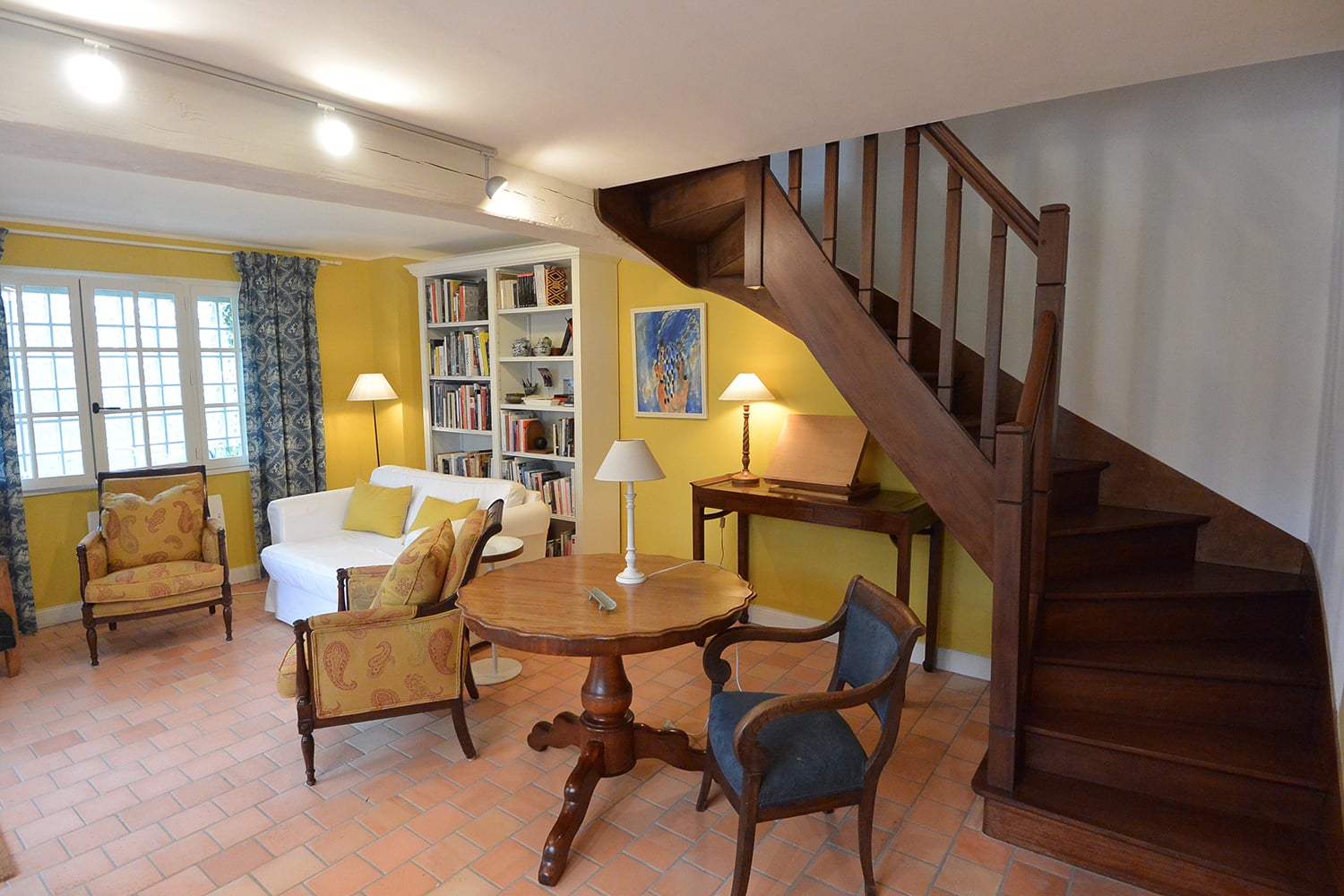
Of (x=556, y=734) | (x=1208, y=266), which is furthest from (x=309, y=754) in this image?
(x=1208, y=266)

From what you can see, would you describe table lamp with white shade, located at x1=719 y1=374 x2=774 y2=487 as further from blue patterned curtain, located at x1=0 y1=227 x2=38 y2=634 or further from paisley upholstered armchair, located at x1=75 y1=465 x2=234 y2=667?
blue patterned curtain, located at x1=0 y1=227 x2=38 y2=634

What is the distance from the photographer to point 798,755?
78.1 inches

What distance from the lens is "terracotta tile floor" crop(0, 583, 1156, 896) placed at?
83.5 inches

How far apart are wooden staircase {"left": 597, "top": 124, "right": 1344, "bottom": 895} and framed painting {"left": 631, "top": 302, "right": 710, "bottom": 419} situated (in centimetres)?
109

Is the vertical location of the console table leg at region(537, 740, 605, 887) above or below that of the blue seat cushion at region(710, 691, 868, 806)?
below

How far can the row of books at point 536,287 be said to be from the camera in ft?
14.9

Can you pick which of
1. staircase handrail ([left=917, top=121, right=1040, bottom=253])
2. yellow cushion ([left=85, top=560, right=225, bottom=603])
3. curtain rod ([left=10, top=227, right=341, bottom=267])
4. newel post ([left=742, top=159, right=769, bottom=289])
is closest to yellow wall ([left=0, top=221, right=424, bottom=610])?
curtain rod ([left=10, top=227, right=341, bottom=267])

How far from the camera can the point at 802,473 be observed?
358 centimetres

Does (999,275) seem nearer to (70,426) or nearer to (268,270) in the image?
(268,270)

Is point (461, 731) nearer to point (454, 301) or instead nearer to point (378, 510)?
point (378, 510)

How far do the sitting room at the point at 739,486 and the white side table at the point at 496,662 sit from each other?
0.03 metres

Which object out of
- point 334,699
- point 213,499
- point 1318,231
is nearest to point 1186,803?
point 1318,231

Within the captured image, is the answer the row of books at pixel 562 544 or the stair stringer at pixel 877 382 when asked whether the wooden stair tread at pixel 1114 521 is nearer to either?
the stair stringer at pixel 877 382

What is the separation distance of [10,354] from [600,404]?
11.2ft
